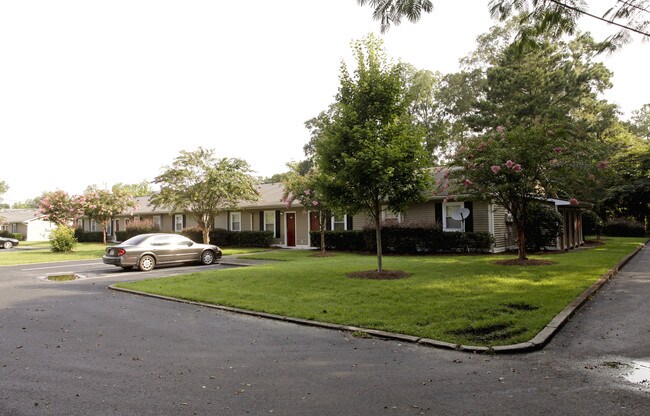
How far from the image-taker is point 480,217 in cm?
1934

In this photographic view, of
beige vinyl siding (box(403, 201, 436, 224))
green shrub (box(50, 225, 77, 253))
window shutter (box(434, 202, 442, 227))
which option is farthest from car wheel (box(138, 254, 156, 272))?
green shrub (box(50, 225, 77, 253))

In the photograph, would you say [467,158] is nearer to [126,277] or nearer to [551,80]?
[126,277]

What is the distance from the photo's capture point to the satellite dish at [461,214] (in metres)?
18.9

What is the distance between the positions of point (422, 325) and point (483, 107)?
102ft

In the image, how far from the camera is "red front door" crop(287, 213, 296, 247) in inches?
1036

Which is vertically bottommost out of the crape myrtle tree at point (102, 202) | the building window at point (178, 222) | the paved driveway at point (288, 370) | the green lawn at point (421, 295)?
the paved driveway at point (288, 370)

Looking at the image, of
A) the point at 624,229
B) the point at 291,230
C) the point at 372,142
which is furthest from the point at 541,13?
the point at 624,229

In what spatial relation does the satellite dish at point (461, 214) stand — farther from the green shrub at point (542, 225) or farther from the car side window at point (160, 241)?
the car side window at point (160, 241)

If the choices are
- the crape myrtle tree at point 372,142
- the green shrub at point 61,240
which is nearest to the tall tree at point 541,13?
the crape myrtle tree at point 372,142

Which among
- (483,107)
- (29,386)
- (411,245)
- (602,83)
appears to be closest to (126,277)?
(29,386)

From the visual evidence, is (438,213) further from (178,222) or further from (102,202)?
(102,202)

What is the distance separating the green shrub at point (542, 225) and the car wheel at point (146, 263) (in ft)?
51.3

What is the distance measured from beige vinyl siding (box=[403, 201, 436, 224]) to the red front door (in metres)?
7.83

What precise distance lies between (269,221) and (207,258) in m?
10.2
